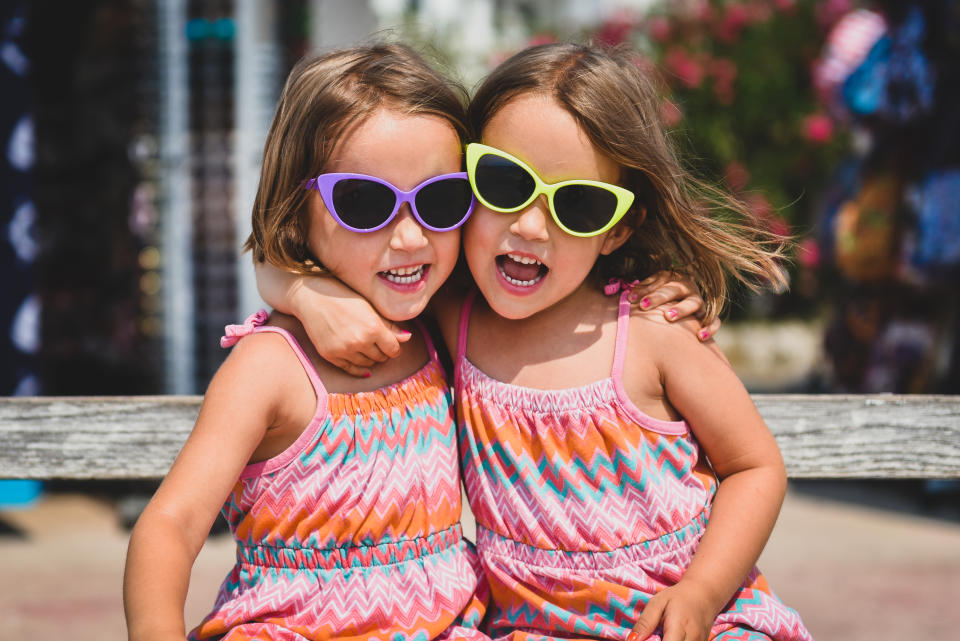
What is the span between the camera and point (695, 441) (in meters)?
1.77

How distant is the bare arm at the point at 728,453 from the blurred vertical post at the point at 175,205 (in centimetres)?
385

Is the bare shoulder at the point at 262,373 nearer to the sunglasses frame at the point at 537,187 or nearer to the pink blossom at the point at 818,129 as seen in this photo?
the sunglasses frame at the point at 537,187

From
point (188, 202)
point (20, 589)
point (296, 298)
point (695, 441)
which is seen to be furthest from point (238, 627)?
point (188, 202)

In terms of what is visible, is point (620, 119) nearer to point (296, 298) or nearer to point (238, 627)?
point (296, 298)

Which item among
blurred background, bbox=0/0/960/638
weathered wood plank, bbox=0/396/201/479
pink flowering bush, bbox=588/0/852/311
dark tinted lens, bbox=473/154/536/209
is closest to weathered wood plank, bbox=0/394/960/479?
weathered wood plank, bbox=0/396/201/479

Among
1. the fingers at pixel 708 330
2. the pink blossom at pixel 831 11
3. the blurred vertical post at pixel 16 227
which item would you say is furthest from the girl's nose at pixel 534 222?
the pink blossom at pixel 831 11

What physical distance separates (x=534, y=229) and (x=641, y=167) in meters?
0.23

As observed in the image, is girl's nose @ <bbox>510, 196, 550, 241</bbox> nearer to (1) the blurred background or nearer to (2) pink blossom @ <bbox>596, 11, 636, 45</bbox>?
(1) the blurred background

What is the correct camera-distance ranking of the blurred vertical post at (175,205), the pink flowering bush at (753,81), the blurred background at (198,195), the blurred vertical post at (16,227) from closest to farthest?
the blurred vertical post at (16,227) → the blurred background at (198,195) → the blurred vertical post at (175,205) → the pink flowering bush at (753,81)

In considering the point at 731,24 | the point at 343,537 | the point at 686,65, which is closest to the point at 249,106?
the point at 343,537

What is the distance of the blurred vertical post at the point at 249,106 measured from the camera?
5.10 metres

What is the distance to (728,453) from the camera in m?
1.74

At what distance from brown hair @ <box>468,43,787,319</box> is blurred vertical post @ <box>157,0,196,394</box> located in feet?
12.0

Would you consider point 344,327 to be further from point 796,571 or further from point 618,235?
point 796,571
